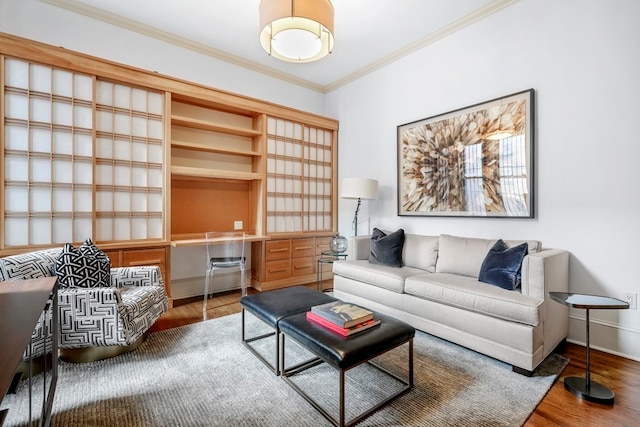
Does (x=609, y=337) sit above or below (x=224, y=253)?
below

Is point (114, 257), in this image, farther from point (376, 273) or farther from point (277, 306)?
point (376, 273)

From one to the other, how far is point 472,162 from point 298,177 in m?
2.28

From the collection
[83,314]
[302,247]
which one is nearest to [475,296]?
[302,247]

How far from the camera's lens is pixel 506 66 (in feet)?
9.31

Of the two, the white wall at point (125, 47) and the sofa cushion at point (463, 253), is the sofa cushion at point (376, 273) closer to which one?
the sofa cushion at point (463, 253)

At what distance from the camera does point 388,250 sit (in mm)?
3164

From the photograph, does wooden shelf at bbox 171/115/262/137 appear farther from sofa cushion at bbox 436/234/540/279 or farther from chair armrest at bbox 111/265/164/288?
sofa cushion at bbox 436/234/540/279

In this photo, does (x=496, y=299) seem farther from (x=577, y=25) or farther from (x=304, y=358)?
(x=577, y=25)

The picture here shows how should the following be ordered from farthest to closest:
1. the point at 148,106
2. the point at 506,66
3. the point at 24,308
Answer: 1. the point at 148,106
2. the point at 506,66
3. the point at 24,308

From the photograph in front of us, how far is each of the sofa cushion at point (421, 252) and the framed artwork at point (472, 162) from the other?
1.30 ft

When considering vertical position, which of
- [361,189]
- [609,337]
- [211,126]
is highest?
[211,126]

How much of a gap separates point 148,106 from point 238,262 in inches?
75.6

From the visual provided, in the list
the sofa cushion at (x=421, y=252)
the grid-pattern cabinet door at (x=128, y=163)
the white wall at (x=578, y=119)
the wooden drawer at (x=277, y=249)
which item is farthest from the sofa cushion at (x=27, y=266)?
the white wall at (x=578, y=119)

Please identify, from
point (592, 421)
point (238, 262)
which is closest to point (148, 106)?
point (238, 262)
